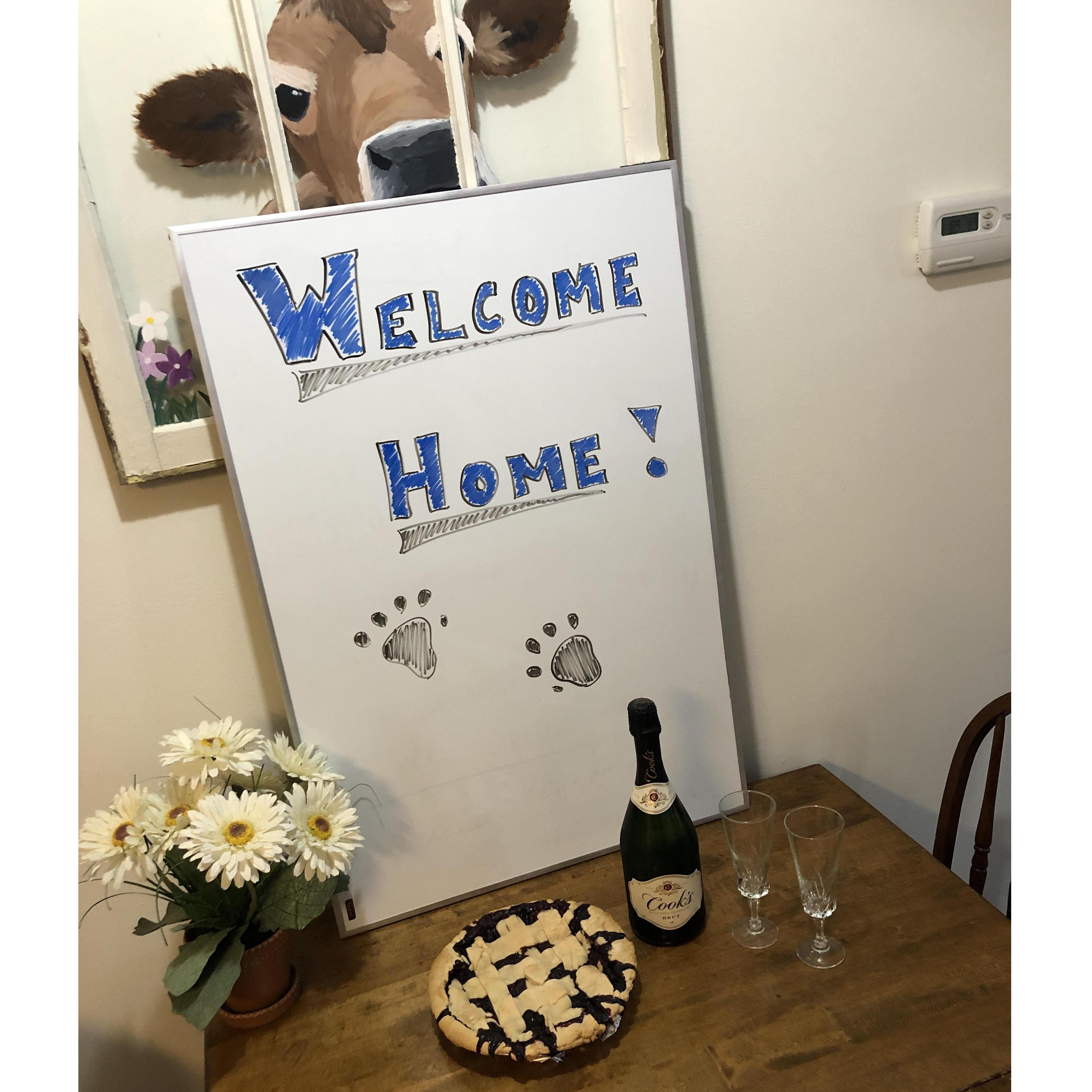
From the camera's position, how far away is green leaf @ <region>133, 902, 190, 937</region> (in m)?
0.97

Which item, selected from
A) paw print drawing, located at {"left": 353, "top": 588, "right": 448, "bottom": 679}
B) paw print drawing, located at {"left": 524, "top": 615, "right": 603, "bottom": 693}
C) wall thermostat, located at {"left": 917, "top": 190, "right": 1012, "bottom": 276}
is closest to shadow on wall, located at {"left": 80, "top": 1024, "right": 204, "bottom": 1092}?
paw print drawing, located at {"left": 353, "top": 588, "right": 448, "bottom": 679}

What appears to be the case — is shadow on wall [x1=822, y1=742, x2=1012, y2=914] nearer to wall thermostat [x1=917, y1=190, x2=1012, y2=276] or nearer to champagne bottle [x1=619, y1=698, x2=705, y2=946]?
champagne bottle [x1=619, y1=698, x2=705, y2=946]

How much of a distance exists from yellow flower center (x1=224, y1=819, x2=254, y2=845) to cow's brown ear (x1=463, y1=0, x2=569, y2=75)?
2.93 feet

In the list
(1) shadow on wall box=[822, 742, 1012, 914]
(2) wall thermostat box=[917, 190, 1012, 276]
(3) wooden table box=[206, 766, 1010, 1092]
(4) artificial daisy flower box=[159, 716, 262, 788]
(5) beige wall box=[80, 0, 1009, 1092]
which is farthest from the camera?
(1) shadow on wall box=[822, 742, 1012, 914]

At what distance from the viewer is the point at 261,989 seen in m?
1.01

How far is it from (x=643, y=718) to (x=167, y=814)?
542mm

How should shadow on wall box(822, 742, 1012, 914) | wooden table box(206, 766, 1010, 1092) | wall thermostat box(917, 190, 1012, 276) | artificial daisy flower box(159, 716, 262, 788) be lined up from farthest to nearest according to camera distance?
shadow on wall box(822, 742, 1012, 914) → wall thermostat box(917, 190, 1012, 276) → artificial daisy flower box(159, 716, 262, 788) → wooden table box(206, 766, 1010, 1092)

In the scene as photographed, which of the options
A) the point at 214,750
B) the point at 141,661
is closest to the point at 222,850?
the point at 214,750

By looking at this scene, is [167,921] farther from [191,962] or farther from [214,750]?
[214,750]

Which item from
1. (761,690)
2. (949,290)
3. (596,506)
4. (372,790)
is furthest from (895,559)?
(372,790)

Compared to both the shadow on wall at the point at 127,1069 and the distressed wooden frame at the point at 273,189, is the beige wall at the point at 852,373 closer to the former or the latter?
the distressed wooden frame at the point at 273,189

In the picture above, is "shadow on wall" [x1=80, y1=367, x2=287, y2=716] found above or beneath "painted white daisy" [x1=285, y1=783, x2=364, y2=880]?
above

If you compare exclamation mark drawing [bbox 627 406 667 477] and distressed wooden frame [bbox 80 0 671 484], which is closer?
distressed wooden frame [bbox 80 0 671 484]

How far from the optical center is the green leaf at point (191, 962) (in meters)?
0.93
